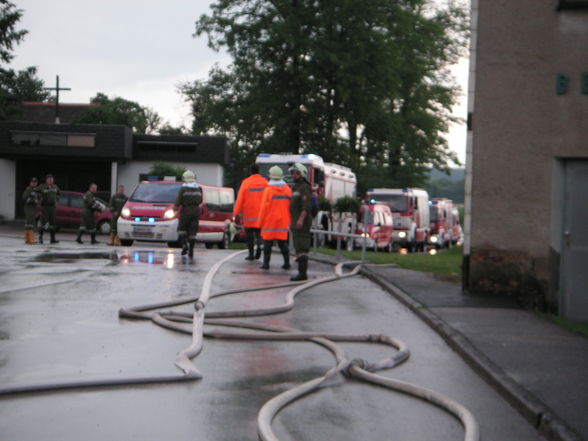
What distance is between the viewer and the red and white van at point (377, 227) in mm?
32031

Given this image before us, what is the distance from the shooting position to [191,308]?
415 inches

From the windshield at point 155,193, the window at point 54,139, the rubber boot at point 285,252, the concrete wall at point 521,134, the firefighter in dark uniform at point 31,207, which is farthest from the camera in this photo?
the window at point 54,139

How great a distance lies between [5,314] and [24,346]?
6.46ft

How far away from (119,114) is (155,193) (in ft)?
A: 173

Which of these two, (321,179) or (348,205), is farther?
(321,179)

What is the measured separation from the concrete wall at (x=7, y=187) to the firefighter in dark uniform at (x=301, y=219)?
118ft

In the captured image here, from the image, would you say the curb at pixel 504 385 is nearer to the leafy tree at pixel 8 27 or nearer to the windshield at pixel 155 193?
the windshield at pixel 155 193

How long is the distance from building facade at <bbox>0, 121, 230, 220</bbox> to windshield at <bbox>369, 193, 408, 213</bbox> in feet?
46.7

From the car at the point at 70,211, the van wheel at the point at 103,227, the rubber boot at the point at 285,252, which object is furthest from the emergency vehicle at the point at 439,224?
the rubber boot at the point at 285,252

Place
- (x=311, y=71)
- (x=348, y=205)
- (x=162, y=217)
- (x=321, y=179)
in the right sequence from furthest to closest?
(x=311, y=71) < (x=321, y=179) < (x=348, y=205) < (x=162, y=217)

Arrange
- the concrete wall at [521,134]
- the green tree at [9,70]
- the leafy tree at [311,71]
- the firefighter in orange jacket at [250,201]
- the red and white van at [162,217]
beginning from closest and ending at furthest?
the concrete wall at [521,134] → the firefighter in orange jacket at [250,201] → the red and white van at [162,217] → the leafy tree at [311,71] → the green tree at [9,70]

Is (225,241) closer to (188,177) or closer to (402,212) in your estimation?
(188,177)

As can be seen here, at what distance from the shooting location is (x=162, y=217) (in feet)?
79.2

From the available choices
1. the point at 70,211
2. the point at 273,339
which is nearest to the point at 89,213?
the point at 70,211
